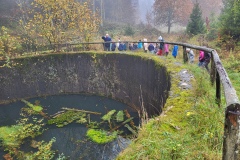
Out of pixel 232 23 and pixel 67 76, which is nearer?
pixel 232 23

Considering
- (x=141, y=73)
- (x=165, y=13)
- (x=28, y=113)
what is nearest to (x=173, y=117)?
(x=141, y=73)

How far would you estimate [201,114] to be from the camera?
2020 millimetres

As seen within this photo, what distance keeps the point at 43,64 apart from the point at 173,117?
11.1 meters

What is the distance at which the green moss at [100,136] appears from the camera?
6.57m

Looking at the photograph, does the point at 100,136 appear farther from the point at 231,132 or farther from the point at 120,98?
the point at 231,132

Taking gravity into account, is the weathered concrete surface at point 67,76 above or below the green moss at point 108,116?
above

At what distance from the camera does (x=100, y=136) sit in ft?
22.5

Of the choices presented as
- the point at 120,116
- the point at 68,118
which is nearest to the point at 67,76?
the point at 68,118

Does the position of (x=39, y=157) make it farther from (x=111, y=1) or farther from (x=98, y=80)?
(x=111, y=1)

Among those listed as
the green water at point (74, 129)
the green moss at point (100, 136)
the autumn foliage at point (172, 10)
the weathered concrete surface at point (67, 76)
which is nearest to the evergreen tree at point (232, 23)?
the weathered concrete surface at point (67, 76)

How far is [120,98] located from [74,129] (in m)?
3.44

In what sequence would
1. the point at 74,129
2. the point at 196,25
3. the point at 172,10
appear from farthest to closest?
1. the point at 172,10
2. the point at 196,25
3. the point at 74,129

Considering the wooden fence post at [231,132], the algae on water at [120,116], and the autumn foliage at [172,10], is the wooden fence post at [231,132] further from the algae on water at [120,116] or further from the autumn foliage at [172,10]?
the autumn foliage at [172,10]

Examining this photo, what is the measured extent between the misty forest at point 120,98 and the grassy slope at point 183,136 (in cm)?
1
